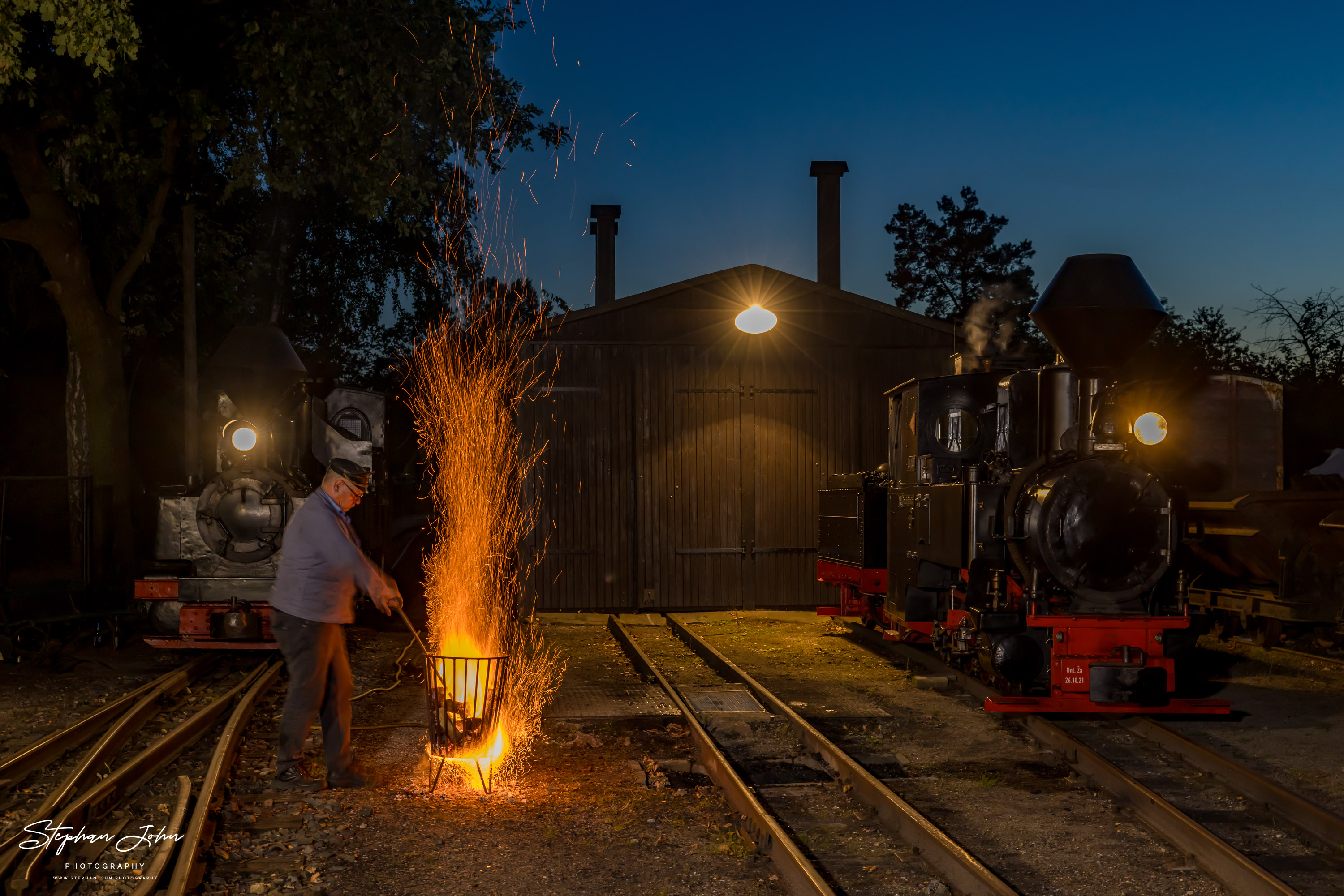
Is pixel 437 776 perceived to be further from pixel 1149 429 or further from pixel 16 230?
pixel 16 230

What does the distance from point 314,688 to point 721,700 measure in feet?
12.6

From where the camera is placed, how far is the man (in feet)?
19.7

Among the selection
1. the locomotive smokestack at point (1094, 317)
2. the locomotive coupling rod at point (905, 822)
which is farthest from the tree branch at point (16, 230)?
the locomotive smokestack at point (1094, 317)

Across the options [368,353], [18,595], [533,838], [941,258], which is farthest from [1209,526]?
[941,258]

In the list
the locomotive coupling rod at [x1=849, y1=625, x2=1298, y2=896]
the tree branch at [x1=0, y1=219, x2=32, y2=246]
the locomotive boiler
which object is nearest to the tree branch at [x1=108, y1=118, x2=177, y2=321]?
the tree branch at [x1=0, y1=219, x2=32, y2=246]

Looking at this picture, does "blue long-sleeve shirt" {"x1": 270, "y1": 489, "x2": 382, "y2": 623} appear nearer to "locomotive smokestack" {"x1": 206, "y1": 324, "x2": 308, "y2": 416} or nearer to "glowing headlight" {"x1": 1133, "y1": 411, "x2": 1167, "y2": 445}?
"locomotive smokestack" {"x1": 206, "y1": 324, "x2": 308, "y2": 416}

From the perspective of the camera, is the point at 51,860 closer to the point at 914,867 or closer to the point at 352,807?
the point at 352,807

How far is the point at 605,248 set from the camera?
768 inches

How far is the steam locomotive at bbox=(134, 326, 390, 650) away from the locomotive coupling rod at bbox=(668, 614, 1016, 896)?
5496 mm

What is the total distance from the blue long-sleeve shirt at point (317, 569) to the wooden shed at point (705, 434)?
9344 millimetres

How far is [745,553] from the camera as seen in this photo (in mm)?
15875

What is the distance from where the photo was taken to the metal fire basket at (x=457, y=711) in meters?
6.04

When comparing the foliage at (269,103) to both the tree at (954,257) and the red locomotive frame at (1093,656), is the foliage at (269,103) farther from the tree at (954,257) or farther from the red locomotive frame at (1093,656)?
the tree at (954,257)

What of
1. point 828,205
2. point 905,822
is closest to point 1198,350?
point 828,205
